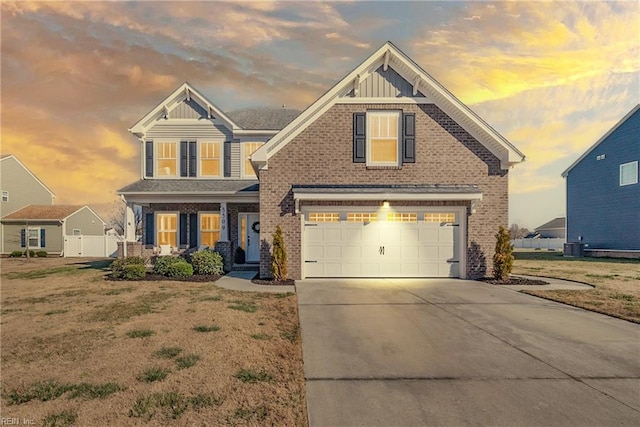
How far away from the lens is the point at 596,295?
10648 mm

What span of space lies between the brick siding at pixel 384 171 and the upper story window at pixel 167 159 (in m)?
7.47

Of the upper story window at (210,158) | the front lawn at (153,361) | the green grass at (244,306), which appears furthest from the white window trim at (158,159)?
the green grass at (244,306)

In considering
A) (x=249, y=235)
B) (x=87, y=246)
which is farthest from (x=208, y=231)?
(x=87, y=246)

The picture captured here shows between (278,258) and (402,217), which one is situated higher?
(402,217)

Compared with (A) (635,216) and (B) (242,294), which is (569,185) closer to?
(A) (635,216)

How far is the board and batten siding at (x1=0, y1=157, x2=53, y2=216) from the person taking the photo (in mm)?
31823

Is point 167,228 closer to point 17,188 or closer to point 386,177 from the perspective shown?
point 386,177

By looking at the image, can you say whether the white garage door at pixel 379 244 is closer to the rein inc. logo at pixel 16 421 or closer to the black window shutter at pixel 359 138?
the black window shutter at pixel 359 138

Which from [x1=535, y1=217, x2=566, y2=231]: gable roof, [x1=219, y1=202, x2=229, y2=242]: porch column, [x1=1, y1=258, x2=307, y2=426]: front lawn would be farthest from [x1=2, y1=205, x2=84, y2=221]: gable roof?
[x1=535, y1=217, x2=566, y2=231]: gable roof

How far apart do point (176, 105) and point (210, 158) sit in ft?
10.9

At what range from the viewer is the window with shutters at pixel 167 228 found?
58.1ft

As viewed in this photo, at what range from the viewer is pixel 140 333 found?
666cm

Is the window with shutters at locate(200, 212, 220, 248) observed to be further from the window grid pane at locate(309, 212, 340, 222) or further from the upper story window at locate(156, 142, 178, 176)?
the window grid pane at locate(309, 212, 340, 222)

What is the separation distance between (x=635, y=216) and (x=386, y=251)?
73.8 ft
